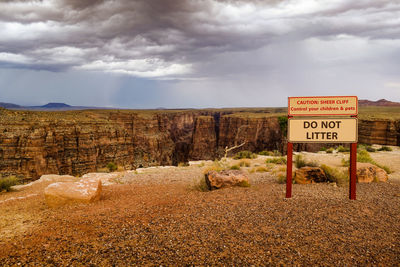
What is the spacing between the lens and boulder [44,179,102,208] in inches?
266

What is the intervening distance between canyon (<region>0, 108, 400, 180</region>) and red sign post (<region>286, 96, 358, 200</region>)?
251 inches

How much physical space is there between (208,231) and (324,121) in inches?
196

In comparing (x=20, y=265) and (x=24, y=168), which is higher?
(x=20, y=265)

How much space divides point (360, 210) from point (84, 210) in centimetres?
678

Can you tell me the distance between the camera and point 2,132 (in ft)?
90.4

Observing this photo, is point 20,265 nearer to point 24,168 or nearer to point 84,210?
point 84,210

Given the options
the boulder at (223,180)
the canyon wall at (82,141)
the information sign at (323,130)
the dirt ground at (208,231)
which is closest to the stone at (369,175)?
the dirt ground at (208,231)

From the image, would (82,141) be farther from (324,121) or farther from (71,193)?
(324,121)

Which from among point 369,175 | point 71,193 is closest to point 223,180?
point 71,193

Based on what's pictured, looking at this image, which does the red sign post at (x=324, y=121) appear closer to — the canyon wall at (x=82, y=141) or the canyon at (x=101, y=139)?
the canyon at (x=101, y=139)

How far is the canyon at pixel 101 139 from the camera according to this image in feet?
93.0

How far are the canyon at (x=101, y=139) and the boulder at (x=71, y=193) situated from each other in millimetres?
8854

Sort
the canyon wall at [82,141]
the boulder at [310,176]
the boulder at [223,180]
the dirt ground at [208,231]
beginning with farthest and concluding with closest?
the canyon wall at [82,141], the boulder at [310,176], the boulder at [223,180], the dirt ground at [208,231]

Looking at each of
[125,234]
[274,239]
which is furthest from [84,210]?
[274,239]
